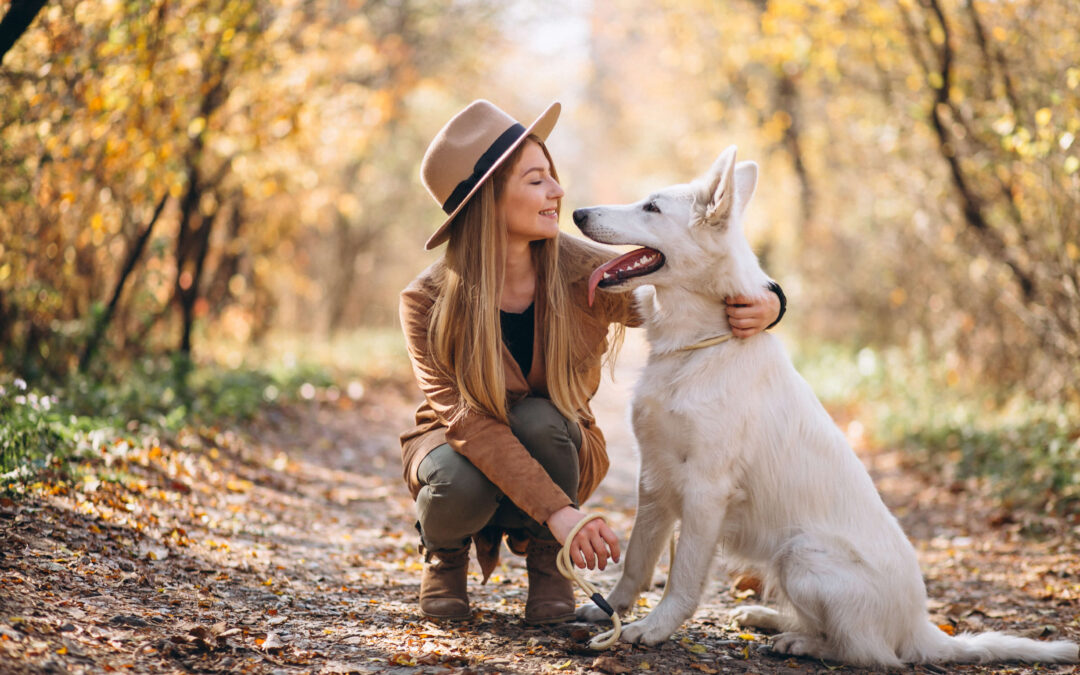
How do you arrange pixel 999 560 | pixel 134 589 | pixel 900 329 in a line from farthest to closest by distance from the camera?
pixel 900 329 → pixel 999 560 → pixel 134 589

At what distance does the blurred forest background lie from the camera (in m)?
5.75

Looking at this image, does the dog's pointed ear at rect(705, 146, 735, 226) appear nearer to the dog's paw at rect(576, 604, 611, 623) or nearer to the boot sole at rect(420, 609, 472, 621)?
the dog's paw at rect(576, 604, 611, 623)

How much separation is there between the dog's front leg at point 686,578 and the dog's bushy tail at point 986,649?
839mm

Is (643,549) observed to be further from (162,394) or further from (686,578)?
(162,394)

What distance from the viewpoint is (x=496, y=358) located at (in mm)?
3160

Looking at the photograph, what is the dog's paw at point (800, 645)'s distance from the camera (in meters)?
3.13

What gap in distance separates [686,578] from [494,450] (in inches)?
32.7

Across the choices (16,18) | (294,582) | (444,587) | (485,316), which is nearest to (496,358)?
(485,316)

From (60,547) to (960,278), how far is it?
8.35 meters

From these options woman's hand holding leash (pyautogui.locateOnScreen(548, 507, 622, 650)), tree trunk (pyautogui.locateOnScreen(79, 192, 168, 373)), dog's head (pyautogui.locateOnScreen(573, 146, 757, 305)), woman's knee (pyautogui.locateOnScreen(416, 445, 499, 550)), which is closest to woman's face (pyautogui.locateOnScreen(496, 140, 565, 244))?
dog's head (pyautogui.locateOnScreen(573, 146, 757, 305))

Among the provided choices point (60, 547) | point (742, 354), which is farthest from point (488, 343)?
point (60, 547)

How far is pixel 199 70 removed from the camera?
266 inches

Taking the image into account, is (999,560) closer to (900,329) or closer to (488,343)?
(488,343)

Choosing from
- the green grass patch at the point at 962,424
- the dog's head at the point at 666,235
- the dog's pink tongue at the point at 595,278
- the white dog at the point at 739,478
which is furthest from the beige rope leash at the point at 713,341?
the green grass patch at the point at 962,424
